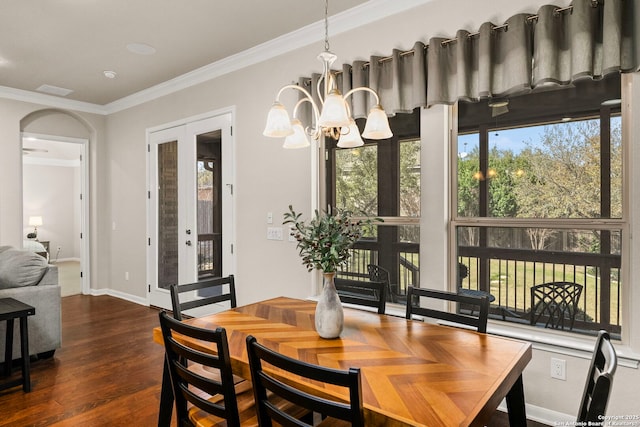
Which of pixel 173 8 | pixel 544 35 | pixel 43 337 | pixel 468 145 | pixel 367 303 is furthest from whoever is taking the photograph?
pixel 43 337

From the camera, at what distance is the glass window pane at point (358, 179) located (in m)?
3.24

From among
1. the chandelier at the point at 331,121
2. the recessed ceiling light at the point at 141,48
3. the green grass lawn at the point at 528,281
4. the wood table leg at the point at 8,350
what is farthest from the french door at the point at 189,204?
the green grass lawn at the point at 528,281

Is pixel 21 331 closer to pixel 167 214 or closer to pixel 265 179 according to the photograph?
pixel 265 179

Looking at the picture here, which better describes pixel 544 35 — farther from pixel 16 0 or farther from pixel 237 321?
pixel 16 0

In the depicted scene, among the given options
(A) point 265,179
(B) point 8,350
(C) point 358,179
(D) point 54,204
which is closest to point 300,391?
(C) point 358,179

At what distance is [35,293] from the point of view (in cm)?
327

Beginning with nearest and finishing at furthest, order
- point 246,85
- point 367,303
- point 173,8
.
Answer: point 367,303 < point 173,8 < point 246,85

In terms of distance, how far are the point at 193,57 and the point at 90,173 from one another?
312cm

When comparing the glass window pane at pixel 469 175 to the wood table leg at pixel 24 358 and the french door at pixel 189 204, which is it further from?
the wood table leg at pixel 24 358

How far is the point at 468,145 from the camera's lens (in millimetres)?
2754

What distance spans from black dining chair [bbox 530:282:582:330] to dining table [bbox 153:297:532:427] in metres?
0.94

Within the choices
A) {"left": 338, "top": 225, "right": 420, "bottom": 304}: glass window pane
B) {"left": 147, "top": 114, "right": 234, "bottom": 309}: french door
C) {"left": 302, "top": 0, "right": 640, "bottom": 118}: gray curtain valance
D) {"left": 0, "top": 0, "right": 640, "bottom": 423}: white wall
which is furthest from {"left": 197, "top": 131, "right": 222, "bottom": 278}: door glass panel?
{"left": 302, "top": 0, "right": 640, "bottom": 118}: gray curtain valance

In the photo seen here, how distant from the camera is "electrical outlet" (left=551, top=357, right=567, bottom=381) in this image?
230 cm

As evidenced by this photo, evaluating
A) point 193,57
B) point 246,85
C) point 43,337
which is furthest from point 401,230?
point 43,337
